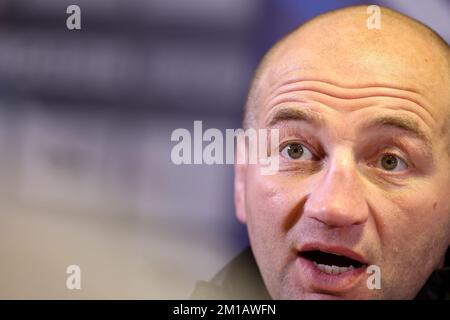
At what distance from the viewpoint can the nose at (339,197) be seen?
1.22 metres

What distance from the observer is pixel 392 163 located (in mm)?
1281

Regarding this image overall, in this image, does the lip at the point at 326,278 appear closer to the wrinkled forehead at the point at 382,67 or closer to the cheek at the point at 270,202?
the cheek at the point at 270,202

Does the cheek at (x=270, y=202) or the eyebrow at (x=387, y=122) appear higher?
the eyebrow at (x=387, y=122)

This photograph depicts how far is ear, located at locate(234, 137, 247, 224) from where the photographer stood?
1.42 metres

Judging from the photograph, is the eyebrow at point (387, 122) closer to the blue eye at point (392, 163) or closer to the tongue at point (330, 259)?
the blue eye at point (392, 163)

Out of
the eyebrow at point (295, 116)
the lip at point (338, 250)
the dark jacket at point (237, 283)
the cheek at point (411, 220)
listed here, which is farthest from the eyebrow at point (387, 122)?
the dark jacket at point (237, 283)

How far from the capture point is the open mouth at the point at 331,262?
1.28 metres

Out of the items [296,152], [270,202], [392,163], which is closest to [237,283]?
[270,202]

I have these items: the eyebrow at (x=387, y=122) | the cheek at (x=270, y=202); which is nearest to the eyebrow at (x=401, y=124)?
the eyebrow at (x=387, y=122)

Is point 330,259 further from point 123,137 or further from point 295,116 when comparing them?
point 123,137

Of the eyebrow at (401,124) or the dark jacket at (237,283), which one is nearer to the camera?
the eyebrow at (401,124)

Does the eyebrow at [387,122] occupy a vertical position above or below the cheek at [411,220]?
above

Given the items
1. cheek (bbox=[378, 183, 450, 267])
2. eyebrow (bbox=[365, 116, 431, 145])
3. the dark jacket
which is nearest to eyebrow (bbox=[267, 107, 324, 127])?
eyebrow (bbox=[365, 116, 431, 145])

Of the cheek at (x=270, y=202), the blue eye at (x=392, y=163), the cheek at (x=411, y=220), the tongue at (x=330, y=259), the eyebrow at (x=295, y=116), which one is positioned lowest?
the tongue at (x=330, y=259)
